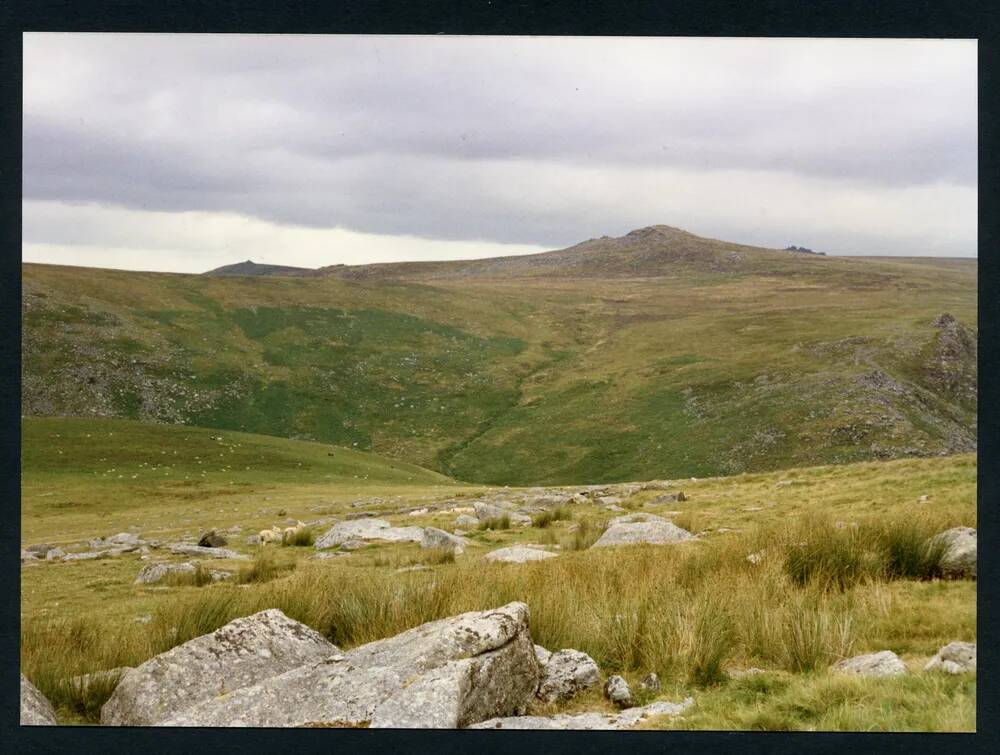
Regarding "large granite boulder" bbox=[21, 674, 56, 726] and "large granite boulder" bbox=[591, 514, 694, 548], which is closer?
"large granite boulder" bbox=[21, 674, 56, 726]

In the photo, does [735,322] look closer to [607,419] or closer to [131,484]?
[607,419]

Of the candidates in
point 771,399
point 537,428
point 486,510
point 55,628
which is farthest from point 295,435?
point 55,628

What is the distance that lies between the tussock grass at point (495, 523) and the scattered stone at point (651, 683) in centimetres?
1234

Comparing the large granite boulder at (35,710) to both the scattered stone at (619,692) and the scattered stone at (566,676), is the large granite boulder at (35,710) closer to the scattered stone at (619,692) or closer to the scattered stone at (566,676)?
the scattered stone at (566,676)

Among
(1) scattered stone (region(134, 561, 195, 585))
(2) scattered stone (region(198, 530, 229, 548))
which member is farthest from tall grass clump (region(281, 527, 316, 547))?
(1) scattered stone (region(134, 561, 195, 585))

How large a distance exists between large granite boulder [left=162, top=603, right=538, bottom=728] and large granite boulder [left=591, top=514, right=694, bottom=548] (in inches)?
293

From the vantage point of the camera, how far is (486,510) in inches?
882

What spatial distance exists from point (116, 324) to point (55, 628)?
7423 centimetres

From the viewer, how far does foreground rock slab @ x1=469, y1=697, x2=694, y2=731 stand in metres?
7.42

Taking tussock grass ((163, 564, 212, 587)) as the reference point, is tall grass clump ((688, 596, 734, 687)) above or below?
above

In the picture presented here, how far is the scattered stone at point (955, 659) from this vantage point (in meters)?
7.53

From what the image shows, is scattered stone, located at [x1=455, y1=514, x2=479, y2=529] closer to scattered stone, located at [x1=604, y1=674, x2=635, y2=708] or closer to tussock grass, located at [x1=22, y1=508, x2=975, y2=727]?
tussock grass, located at [x1=22, y1=508, x2=975, y2=727]

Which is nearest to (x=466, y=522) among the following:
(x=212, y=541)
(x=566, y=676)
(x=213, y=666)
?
(x=212, y=541)

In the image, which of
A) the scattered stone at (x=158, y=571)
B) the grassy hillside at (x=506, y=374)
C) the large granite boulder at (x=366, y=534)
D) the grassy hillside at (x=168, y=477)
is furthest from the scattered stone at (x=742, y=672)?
the grassy hillside at (x=506, y=374)
